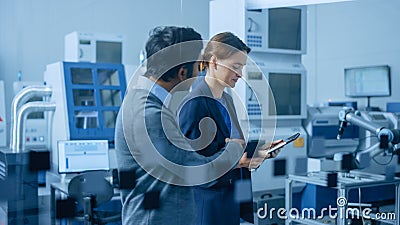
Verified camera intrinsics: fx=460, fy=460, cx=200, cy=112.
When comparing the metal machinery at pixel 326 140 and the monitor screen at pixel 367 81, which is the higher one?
the monitor screen at pixel 367 81

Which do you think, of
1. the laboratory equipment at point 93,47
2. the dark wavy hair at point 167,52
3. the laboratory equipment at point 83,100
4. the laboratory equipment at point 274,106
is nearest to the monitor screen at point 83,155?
the laboratory equipment at point 83,100

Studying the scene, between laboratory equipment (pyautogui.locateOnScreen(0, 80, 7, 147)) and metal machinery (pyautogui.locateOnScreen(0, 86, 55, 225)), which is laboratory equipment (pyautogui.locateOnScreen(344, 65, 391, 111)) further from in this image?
laboratory equipment (pyautogui.locateOnScreen(0, 80, 7, 147))

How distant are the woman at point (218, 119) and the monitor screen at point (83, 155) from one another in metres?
Result: 1.32

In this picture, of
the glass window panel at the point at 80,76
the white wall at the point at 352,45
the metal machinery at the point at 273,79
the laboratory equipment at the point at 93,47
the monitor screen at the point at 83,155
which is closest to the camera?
the metal machinery at the point at 273,79

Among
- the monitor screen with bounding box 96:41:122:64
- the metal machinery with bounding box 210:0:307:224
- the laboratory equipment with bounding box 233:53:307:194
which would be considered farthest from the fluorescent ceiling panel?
the monitor screen with bounding box 96:41:122:64

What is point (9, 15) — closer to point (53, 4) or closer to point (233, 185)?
point (53, 4)

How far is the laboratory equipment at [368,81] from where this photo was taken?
3684 millimetres

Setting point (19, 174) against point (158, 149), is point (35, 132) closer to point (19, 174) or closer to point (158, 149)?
point (19, 174)

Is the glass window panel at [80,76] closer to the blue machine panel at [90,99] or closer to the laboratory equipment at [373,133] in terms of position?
the blue machine panel at [90,99]

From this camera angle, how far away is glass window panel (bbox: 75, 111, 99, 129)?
286 cm

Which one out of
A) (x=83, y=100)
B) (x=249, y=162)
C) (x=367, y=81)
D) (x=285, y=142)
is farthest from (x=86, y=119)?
(x=367, y=81)

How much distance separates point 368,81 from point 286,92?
1761mm

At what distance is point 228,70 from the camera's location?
61.4 inches

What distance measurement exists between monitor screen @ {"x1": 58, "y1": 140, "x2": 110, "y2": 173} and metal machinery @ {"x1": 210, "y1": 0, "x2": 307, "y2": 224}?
1057 millimetres
